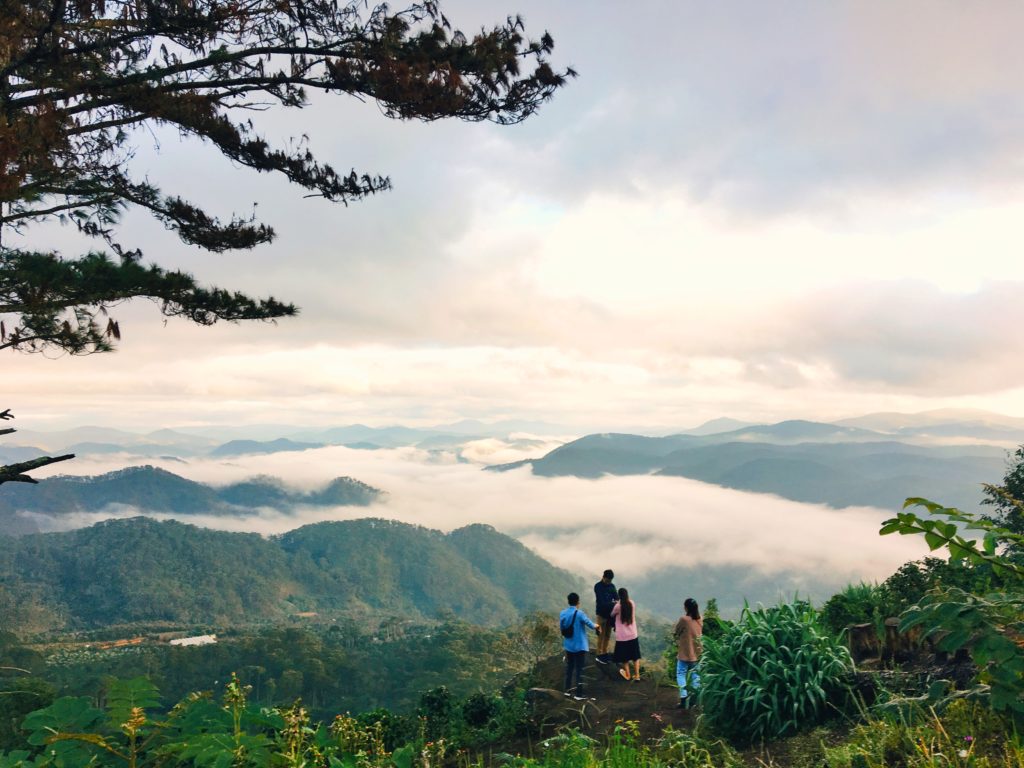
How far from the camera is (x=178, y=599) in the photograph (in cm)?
19325

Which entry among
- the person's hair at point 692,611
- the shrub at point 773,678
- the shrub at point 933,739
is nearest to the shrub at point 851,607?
the person's hair at point 692,611

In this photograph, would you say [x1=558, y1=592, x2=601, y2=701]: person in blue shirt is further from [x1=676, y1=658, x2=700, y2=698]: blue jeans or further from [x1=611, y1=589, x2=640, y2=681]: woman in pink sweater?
[x1=676, y1=658, x2=700, y2=698]: blue jeans

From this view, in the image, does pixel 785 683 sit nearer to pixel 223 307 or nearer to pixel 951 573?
pixel 951 573

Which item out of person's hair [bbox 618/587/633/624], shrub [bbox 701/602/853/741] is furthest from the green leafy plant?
person's hair [bbox 618/587/633/624]

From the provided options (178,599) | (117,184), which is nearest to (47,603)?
(178,599)

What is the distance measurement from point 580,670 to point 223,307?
25.5 feet

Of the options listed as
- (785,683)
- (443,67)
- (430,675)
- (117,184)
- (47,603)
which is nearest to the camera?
(785,683)

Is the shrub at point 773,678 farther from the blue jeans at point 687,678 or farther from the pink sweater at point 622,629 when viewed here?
the pink sweater at point 622,629

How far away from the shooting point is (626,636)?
11.4 meters

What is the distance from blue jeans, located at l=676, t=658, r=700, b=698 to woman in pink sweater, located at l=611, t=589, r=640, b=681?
1.62m

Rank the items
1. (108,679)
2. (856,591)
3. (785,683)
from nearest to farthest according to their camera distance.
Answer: (108,679)
(785,683)
(856,591)

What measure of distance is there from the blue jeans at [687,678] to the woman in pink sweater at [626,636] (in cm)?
162

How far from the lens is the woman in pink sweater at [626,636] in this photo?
1130 cm

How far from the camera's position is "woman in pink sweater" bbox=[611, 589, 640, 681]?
37.1 feet
